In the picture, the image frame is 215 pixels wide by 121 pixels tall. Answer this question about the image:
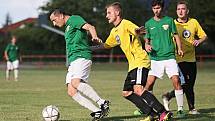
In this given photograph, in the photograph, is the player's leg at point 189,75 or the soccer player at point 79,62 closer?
the soccer player at point 79,62

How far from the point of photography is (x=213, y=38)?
228 ft

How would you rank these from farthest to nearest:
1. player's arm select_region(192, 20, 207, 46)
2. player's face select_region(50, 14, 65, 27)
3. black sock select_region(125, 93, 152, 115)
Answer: player's arm select_region(192, 20, 207, 46)
player's face select_region(50, 14, 65, 27)
black sock select_region(125, 93, 152, 115)

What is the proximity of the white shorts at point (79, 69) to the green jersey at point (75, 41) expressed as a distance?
87 millimetres

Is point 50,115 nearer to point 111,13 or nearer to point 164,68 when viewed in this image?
point 111,13

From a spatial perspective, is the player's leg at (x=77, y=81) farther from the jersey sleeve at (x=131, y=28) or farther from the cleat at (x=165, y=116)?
the cleat at (x=165, y=116)

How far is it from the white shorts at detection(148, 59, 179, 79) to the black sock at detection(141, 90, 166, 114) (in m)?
1.05

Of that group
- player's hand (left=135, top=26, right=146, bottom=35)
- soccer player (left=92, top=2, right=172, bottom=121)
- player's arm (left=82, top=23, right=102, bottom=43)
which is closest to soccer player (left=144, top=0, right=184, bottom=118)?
player's hand (left=135, top=26, right=146, bottom=35)

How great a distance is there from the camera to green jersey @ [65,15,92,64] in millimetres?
9383

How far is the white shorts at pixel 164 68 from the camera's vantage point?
998 centimetres

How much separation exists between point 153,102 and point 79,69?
1423 millimetres

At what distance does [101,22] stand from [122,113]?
5282 centimetres

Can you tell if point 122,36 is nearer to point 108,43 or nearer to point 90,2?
point 108,43

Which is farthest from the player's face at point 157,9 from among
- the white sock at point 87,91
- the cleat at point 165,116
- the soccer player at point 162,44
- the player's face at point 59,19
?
the cleat at point 165,116

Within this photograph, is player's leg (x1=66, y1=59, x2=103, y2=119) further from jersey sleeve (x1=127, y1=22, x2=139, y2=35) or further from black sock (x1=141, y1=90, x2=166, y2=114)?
jersey sleeve (x1=127, y1=22, x2=139, y2=35)
